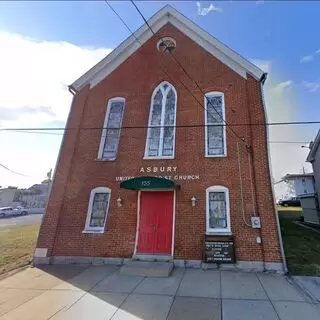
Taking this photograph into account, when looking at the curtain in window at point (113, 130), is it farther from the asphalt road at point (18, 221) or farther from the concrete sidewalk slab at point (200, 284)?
the asphalt road at point (18, 221)

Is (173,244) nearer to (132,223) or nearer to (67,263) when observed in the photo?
(132,223)

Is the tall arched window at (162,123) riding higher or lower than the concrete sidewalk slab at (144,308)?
higher

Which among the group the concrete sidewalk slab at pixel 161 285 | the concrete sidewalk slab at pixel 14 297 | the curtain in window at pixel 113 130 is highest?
the curtain in window at pixel 113 130

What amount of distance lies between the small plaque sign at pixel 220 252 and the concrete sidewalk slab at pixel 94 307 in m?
3.35

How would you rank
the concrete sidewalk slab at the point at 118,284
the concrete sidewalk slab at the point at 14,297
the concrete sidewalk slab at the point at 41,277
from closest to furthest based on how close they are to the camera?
the concrete sidewalk slab at the point at 14,297 → the concrete sidewalk slab at the point at 118,284 → the concrete sidewalk slab at the point at 41,277

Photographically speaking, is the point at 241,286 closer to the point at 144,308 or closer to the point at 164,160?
the point at 144,308

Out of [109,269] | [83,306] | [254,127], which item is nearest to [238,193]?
[254,127]

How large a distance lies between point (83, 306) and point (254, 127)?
794 cm

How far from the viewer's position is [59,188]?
31.5 ft

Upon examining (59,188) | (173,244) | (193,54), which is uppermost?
(193,54)

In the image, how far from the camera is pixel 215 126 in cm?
955

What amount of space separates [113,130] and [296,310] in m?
8.66

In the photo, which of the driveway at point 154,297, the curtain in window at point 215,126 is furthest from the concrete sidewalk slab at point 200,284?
the curtain in window at point 215,126

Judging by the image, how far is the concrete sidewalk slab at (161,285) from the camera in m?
5.81
